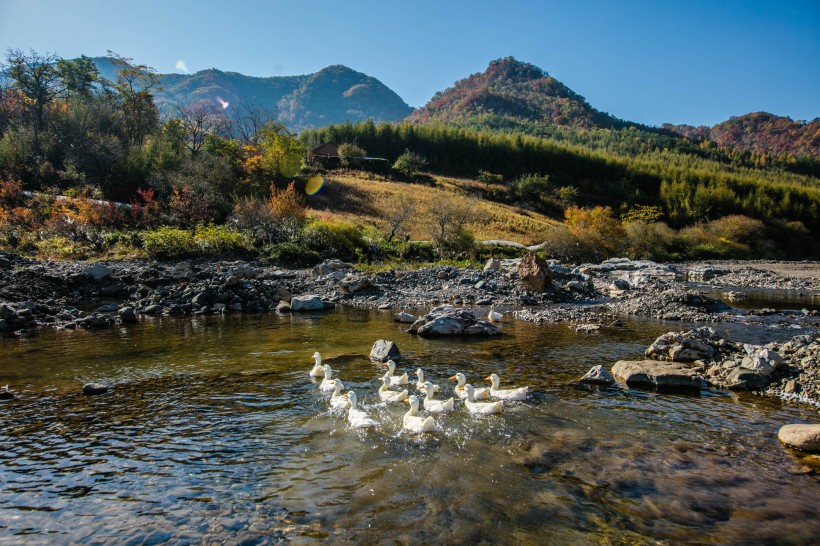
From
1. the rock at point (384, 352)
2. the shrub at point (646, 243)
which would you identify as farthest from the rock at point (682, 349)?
the shrub at point (646, 243)

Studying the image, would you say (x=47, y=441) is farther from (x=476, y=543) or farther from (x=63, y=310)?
(x=63, y=310)

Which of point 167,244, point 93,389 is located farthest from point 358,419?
point 167,244

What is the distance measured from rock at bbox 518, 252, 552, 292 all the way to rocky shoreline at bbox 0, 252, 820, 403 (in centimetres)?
5

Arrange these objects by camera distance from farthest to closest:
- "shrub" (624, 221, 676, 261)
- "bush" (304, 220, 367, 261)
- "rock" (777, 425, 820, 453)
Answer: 1. "shrub" (624, 221, 676, 261)
2. "bush" (304, 220, 367, 261)
3. "rock" (777, 425, 820, 453)

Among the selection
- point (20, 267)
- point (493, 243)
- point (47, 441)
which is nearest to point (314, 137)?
point (493, 243)

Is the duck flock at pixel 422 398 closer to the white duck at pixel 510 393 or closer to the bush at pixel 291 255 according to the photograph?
the white duck at pixel 510 393

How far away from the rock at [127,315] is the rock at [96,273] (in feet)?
17.1

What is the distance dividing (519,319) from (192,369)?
12.0m

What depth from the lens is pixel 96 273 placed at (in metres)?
21.8

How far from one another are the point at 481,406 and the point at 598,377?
328 centimetres

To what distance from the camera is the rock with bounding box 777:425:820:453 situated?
6691 mm

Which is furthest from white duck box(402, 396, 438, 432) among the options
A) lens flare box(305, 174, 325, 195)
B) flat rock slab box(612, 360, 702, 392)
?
lens flare box(305, 174, 325, 195)

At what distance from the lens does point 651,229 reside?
176 feet

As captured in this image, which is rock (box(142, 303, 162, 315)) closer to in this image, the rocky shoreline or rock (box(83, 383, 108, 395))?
the rocky shoreline
